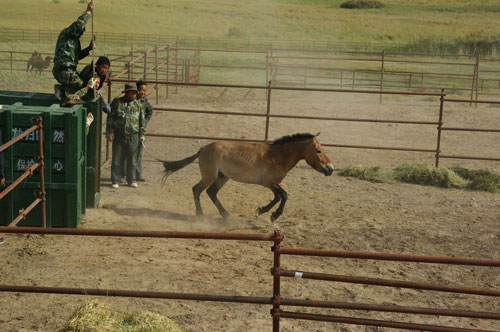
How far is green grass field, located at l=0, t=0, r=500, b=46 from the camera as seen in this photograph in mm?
48656

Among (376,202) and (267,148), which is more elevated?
(267,148)

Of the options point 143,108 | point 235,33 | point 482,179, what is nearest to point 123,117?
point 143,108

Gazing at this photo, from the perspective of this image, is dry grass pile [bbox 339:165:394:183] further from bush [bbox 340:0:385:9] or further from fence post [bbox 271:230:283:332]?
bush [bbox 340:0:385:9]

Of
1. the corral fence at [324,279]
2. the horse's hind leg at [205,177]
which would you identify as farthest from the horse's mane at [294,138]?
the corral fence at [324,279]

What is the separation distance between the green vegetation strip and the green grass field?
31.9m

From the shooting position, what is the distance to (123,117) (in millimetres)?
9438

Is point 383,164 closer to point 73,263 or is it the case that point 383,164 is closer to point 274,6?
point 73,263

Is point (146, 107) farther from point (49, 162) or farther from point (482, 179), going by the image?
point (482, 179)

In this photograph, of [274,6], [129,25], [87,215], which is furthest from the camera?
[274,6]

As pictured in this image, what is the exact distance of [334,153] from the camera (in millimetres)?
12859

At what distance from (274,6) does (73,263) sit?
66.1 m

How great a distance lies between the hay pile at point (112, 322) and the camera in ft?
15.3

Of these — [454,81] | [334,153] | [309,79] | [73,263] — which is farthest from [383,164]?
[454,81]

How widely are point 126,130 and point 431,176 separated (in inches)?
197
